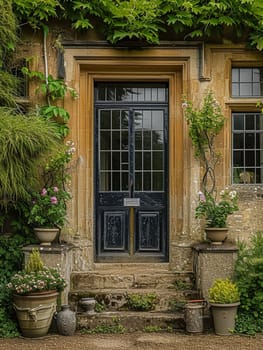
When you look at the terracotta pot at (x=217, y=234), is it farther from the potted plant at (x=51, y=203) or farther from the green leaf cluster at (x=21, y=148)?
the green leaf cluster at (x=21, y=148)

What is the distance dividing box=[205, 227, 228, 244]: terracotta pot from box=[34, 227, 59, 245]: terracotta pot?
217 centimetres

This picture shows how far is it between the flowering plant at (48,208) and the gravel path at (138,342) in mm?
1565

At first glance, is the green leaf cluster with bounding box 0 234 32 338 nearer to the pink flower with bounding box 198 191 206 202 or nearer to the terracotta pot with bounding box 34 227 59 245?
the terracotta pot with bounding box 34 227 59 245

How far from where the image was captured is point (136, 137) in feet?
29.3

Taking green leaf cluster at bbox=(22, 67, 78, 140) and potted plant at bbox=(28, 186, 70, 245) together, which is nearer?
potted plant at bbox=(28, 186, 70, 245)

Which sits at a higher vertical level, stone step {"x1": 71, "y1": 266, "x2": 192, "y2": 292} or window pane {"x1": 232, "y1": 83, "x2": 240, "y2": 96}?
window pane {"x1": 232, "y1": 83, "x2": 240, "y2": 96}

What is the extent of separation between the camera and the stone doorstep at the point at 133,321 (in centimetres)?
730

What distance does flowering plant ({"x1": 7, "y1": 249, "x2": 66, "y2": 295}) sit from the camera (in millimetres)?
6910

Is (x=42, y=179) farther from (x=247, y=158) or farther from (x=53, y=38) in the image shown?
(x=247, y=158)

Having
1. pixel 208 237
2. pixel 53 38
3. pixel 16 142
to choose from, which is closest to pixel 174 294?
pixel 208 237

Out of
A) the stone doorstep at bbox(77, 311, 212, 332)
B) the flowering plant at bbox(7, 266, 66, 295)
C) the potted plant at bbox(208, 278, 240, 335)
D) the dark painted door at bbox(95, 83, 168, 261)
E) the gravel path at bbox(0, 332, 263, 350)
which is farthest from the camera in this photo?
the dark painted door at bbox(95, 83, 168, 261)

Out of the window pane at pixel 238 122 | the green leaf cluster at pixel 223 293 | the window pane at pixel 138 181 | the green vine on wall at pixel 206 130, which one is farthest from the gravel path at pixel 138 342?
the window pane at pixel 238 122

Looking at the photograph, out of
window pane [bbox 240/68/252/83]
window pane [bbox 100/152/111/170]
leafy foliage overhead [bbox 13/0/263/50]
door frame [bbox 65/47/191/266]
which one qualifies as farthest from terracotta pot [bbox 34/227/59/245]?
window pane [bbox 240/68/252/83]

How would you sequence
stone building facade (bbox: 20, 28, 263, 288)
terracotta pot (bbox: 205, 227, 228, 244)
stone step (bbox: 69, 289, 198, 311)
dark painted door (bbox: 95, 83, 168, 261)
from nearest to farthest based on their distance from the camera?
stone step (bbox: 69, 289, 198, 311)
terracotta pot (bbox: 205, 227, 228, 244)
stone building facade (bbox: 20, 28, 263, 288)
dark painted door (bbox: 95, 83, 168, 261)
